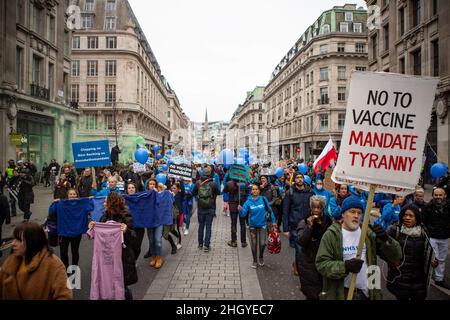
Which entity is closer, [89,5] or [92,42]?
[92,42]

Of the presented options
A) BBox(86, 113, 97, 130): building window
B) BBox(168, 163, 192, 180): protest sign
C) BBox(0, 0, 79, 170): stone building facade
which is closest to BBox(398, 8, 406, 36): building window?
BBox(168, 163, 192, 180): protest sign

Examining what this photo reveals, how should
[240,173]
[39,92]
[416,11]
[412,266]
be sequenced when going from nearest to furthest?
[412,266], [240,173], [416,11], [39,92]

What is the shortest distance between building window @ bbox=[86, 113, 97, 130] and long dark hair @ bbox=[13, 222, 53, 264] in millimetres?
49663

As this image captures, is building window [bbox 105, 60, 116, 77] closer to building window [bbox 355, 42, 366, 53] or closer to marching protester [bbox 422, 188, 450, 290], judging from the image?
building window [bbox 355, 42, 366, 53]

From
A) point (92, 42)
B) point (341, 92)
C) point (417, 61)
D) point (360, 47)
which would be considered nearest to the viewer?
point (417, 61)

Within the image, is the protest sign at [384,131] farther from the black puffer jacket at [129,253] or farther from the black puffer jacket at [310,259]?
the black puffer jacket at [129,253]

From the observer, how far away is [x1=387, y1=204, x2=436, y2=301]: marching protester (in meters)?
3.67

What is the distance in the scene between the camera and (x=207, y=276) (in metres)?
5.62

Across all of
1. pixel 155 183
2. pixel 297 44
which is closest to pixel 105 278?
pixel 155 183

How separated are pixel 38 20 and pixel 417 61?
92.9ft

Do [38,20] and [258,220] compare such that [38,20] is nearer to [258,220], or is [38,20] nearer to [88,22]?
[258,220]

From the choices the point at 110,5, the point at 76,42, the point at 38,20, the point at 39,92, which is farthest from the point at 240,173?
the point at 110,5

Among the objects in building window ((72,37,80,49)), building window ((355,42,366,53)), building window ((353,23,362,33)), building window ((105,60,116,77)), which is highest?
building window ((353,23,362,33))
